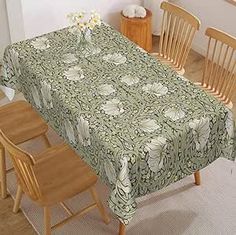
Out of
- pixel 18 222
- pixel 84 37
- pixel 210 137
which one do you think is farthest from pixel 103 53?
pixel 18 222

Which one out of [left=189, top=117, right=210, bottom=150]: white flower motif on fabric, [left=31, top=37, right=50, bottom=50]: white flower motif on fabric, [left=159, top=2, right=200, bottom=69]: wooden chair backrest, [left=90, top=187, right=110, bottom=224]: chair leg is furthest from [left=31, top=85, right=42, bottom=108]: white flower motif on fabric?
[left=159, top=2, right=200, bottom=69]: wooden chair backrest

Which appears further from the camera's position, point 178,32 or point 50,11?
point 50,11

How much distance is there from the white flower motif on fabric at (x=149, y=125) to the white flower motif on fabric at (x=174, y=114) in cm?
9

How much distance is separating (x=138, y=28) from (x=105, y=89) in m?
1.64

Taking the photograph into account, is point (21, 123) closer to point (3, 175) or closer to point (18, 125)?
point (18, 125)

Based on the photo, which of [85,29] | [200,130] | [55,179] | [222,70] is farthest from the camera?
[222,70]

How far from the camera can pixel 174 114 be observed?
8.07 feet

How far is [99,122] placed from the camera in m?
2.42

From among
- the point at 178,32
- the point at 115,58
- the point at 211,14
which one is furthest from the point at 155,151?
the point at 211,14

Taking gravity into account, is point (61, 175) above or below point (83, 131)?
below

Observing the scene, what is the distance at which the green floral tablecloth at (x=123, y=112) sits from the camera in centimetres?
229

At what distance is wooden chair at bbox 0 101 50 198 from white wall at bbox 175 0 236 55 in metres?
1.92

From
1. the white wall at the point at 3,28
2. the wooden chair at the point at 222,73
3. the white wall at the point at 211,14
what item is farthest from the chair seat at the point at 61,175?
the white wall at the point at 211,14

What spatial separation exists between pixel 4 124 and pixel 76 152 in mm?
554
